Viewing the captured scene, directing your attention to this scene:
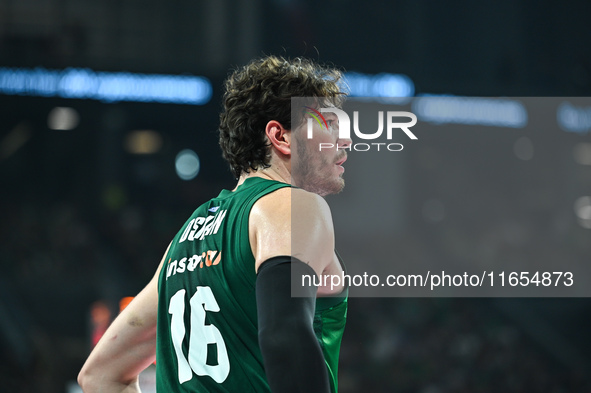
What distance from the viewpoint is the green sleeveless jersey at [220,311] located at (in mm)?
1319

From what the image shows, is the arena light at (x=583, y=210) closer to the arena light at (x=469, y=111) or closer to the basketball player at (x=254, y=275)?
the arena light at (x=469, y=111)

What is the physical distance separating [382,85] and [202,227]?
29.5ft

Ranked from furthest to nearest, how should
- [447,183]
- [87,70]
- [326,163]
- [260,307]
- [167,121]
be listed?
[167,121] → [87,70] → [447,183] → [326,163] → [260,307]

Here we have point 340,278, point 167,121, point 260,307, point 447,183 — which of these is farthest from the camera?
point 167,121

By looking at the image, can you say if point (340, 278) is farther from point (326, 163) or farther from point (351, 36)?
point (351, 36)

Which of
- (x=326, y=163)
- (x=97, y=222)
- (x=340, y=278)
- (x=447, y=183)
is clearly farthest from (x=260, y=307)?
(x=97, y=222)

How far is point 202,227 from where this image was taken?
58.6 inches

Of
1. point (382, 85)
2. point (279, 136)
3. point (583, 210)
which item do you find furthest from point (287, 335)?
point (583, 210)

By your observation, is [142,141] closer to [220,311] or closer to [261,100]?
[261,100]

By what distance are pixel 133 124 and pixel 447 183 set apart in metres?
5.01

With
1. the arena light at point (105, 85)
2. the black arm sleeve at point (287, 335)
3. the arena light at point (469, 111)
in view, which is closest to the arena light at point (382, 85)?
the arena light at point (469, 111)

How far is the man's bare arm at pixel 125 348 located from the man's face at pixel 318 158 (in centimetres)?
46

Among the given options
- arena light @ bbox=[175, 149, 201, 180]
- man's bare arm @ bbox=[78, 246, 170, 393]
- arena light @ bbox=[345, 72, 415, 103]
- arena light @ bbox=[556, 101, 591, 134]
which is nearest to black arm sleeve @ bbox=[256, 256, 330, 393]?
man's bare arm @ bbox=[78, 246, 170, 393]

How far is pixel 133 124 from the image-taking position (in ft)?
33.8
